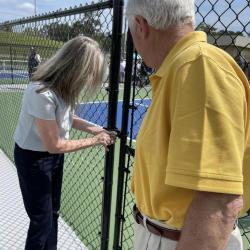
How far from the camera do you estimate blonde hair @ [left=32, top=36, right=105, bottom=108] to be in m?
2.63

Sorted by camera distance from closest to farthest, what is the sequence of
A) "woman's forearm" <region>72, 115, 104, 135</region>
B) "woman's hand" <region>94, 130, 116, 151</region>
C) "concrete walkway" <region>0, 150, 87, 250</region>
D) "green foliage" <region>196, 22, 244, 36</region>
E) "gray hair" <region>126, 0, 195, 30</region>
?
1. "gray hair" <region>126, 0, 195, 30</region>
2. "green foliage" <region>196, 22, 244, 36</region>
3. "woman's hand" <region>94, 130, 116, 151</region>
4. "woman's forearm" <region>72, 115, 104, 135</region>
5. "concrete walkway" <region>0, 150, 87, 250</region>

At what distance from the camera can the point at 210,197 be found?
1.20 meters

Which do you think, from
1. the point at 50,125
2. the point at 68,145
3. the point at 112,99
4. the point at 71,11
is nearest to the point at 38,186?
the point at 68,145

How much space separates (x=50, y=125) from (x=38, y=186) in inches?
22.7

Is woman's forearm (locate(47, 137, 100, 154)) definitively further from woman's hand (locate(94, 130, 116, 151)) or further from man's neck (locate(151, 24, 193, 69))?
man's neck (locate(151, 24, 193, 69))

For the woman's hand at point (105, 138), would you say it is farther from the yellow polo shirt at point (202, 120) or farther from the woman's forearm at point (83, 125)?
the yellow polo shirt at point (202, 120)

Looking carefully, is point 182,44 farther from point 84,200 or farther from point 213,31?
point 84,200

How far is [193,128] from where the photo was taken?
1.19 m

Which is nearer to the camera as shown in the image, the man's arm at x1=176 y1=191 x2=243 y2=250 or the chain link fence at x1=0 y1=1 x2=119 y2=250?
the man's arm at x1=176 y1=191 x2=243 y2=250

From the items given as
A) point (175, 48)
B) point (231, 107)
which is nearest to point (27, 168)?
point (175, 48)

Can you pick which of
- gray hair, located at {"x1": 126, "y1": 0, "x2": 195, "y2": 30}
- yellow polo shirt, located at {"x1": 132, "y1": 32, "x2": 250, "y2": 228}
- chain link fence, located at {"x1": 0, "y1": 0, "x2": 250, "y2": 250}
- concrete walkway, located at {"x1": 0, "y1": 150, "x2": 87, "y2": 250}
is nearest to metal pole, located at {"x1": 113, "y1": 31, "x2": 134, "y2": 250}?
chain link fence, located at {"x1": 0, "y1": 0, "x2": 250, "y2": 250}

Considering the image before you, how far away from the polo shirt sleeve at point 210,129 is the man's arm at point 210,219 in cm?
4

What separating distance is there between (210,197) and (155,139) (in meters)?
0.29

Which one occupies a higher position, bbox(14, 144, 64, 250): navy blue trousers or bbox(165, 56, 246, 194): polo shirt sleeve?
bbox(165, 56, 246, 194): polo shirt sleeve
